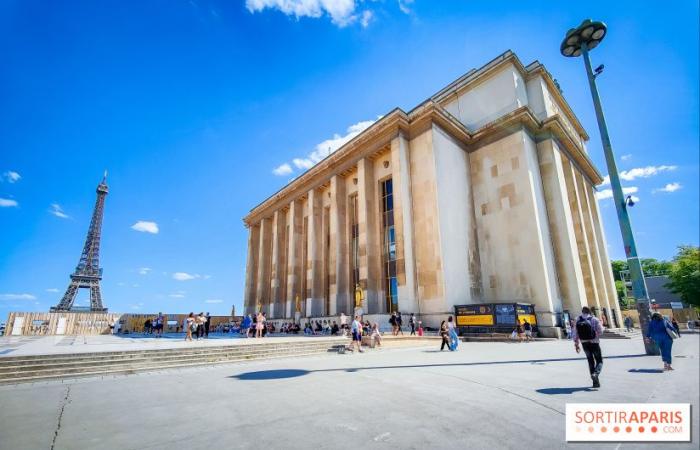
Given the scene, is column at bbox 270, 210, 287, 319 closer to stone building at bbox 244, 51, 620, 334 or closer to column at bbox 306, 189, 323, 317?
stone building at bbox 244, 51, 620, 334

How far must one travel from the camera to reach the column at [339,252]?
3042 centimetres

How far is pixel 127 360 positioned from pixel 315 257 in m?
A: 24.5

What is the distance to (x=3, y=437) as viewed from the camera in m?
4.10

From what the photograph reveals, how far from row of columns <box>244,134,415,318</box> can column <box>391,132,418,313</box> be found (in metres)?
0.08

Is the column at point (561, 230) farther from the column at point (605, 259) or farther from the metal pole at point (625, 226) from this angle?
the metal pole at point (625, 226)

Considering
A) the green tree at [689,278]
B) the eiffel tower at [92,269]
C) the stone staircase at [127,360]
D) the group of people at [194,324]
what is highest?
the eiffel tower at [92,269]

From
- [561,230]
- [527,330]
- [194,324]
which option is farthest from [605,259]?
[194,324]

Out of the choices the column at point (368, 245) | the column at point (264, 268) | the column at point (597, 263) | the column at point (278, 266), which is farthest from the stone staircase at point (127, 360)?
the column at point (264, 268)

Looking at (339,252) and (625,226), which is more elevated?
(339,252)

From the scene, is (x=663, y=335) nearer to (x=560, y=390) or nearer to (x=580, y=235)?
(x=560, y=390)

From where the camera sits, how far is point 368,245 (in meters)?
28.2

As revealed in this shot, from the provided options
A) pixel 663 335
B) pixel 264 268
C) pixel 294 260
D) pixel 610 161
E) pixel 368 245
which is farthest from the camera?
pixel 264 268

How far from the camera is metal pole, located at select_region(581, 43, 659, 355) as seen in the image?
10.3 metres

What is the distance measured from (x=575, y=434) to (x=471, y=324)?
61.5 feet
